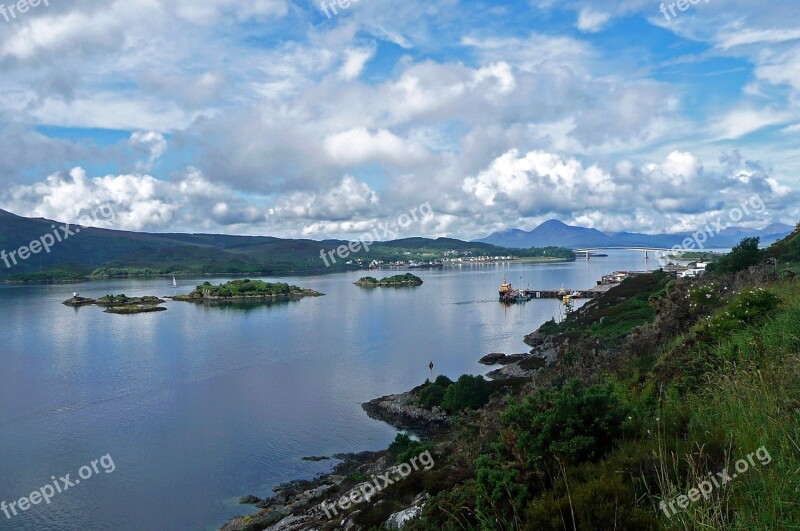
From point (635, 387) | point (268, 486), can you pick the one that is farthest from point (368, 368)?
point (635, 387)

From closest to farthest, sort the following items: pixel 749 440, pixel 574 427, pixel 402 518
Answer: pixel 749 440 < pixel 574 427 < pixel 402 518

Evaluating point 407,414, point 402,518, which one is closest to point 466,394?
point 407,414

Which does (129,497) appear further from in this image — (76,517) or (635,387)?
(635,387)

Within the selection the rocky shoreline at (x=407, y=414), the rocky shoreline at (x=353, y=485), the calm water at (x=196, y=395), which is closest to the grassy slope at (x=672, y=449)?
the rocky shoreline at (x=353, y=485)

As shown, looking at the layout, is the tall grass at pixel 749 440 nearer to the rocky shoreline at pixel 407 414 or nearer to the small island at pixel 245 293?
the rocky shoreline at pixel 407 414

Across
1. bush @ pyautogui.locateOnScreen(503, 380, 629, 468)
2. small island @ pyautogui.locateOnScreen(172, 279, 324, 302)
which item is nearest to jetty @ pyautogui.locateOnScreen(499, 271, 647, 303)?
small island @ pyautogui.locateOnScreen(172, 279, 324, 302)

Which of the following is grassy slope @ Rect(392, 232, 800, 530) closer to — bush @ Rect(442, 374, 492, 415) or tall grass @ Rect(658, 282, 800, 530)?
tall grass @ Rect(658, 282, 800, 530)

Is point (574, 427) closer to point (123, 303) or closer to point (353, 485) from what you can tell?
point (353, 485)
